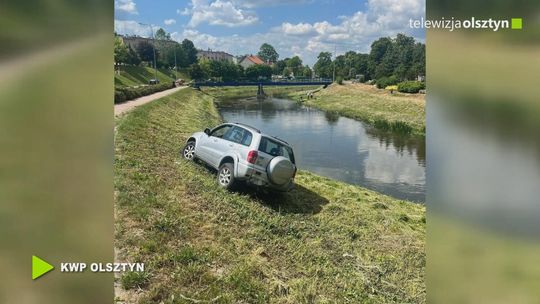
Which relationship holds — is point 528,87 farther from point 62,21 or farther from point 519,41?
point 62,21

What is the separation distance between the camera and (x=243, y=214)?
720 cm

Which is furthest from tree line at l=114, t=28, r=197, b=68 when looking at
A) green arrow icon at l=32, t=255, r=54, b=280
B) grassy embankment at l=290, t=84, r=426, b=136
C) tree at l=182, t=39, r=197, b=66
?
grassy embankment at l=290, t=84, r=426, b=136

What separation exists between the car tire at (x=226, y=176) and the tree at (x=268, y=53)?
2.78 meters

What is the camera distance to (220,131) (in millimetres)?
9250

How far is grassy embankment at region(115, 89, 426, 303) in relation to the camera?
4.36 meters

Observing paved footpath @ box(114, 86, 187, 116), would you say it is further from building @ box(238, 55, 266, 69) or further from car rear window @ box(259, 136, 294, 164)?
car rear window @ box(259, 136, 294, 164)

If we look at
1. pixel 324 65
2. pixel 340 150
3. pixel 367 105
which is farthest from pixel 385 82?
pixel 367 105

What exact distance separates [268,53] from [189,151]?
165 inches

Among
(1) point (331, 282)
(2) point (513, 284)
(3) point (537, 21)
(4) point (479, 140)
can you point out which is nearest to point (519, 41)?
(3) point (537, 21)

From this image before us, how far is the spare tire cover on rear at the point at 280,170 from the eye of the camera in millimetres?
8369

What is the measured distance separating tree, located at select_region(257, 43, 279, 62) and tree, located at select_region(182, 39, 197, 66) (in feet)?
3.82

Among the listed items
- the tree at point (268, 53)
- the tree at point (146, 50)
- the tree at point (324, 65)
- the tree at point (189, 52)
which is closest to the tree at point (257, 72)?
the tree at point (324, 65)

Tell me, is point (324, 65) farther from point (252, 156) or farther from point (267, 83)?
point (267, 83)

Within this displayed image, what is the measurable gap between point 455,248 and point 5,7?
409cm
